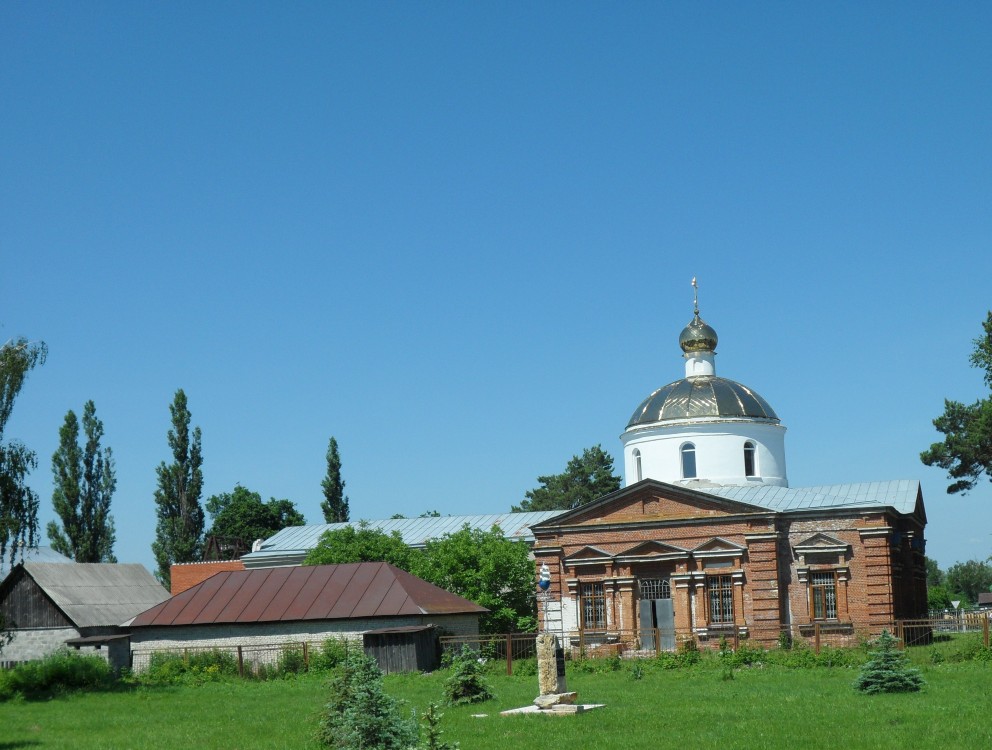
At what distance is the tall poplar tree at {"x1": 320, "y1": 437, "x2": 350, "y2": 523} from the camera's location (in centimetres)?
6869

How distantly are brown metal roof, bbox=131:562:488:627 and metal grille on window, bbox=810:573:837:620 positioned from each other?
1008 centimetres

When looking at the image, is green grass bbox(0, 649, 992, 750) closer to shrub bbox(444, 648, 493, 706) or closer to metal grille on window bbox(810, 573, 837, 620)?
shrub bbox(444, 648, 493, 706)

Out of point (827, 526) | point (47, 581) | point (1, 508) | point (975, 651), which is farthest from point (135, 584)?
point (975, 651)

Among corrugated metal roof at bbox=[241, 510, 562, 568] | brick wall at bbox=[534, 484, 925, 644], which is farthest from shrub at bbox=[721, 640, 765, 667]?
corrugated metal roof at bbox=[241, 510, 562, 568]

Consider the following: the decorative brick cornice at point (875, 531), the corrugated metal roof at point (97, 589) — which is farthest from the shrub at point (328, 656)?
the decorative brick cornice at point (875, 531)

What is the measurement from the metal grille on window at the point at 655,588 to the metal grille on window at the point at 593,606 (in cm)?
133

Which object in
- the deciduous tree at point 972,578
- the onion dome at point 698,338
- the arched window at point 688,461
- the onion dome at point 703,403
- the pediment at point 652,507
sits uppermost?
the onion dome at point 698,338

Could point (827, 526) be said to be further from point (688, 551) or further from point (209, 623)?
point (209, 623)

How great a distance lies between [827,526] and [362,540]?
62.6 feet

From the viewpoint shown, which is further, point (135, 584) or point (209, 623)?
Result: point (135, 584)

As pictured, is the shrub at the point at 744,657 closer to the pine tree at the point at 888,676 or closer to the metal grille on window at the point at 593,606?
the metal grille on window at the point at 593,606

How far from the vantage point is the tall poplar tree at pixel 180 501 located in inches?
2330

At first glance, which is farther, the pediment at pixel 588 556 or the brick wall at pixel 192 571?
the brick wall at pixel 192 571

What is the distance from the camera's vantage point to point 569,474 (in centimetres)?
8338
